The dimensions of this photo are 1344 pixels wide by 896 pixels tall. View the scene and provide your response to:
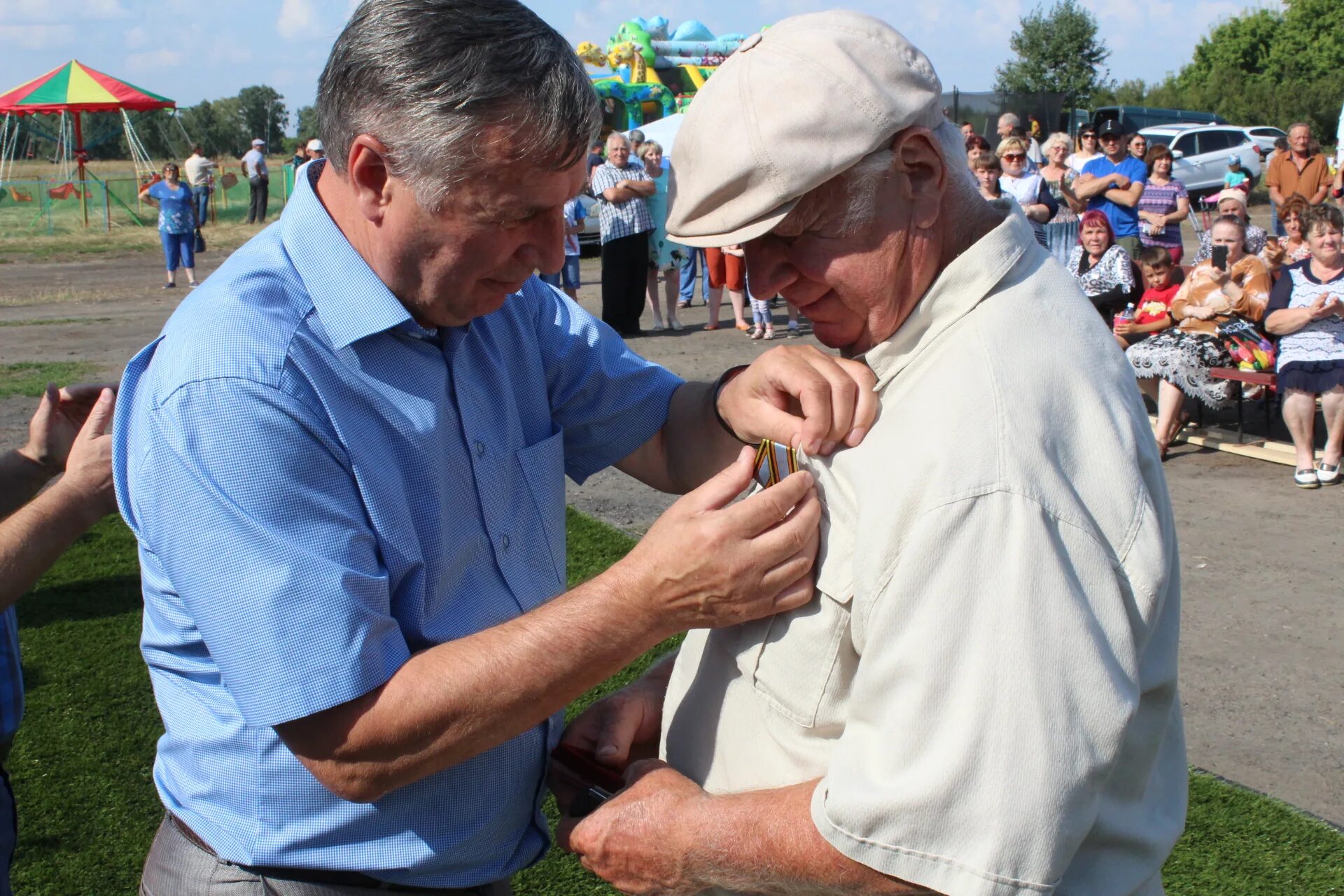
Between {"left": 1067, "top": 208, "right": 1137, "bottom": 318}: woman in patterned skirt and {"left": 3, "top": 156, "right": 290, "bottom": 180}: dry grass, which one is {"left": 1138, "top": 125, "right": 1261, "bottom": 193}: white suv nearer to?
{"left": 1067, "top": 208, "right": 1137, "bottom": 318}: woman in patterned skirt

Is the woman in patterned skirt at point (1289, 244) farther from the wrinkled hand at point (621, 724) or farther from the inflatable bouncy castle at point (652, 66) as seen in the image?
the inflatable bouncy castle at point (652, 66)

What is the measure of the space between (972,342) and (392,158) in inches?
35.7

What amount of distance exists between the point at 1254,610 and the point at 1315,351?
286cm

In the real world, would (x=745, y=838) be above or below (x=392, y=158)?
below

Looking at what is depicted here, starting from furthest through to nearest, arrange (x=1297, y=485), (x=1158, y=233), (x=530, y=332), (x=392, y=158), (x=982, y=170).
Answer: (x=1158, y=233)
(x=982, y=170)
(x=1297, y=485)
(x=530, y=332)
(x=392, y=158)

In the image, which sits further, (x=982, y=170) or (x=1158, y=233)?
(x=1158, y=233)

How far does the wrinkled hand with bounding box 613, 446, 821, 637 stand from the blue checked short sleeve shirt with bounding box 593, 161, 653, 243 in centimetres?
1137

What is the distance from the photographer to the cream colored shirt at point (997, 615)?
1.38 m

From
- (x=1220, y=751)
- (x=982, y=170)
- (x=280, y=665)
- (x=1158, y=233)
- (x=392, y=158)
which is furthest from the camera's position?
(x=1158, y=233)

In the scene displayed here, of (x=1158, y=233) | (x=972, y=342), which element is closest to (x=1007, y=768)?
(x=972, y=342)

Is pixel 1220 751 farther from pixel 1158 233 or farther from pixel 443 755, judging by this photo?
pixel 1158 233

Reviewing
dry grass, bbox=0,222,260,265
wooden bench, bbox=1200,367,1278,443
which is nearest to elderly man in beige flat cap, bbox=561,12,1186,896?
wooden bench, bbox=1200,367,1278,443

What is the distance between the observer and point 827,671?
5.53 ft

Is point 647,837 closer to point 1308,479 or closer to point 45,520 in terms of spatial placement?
point 45,520
